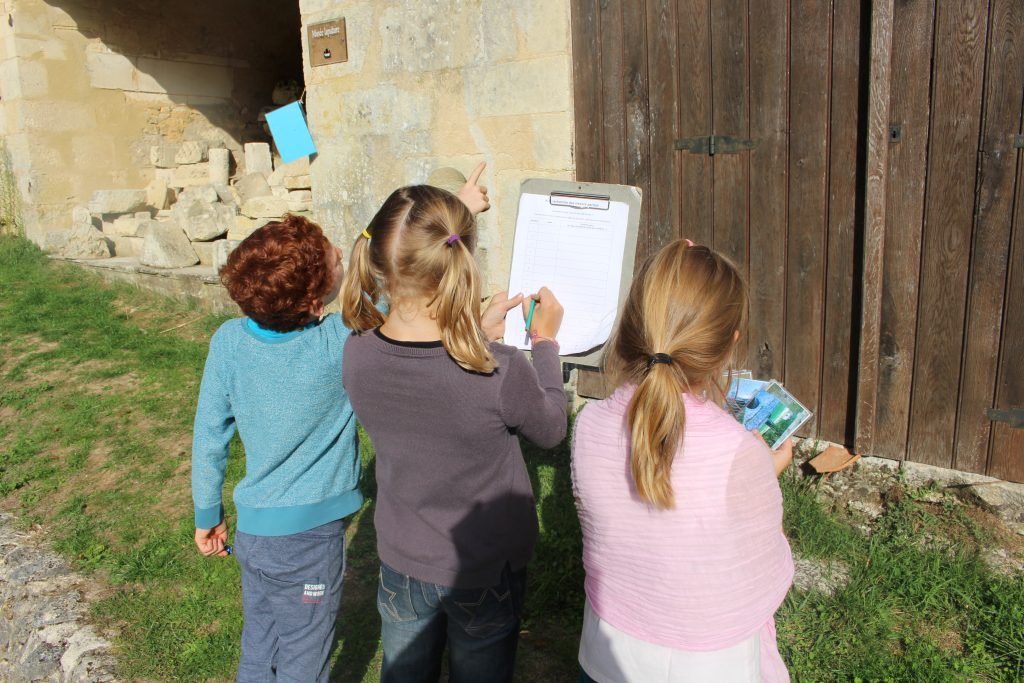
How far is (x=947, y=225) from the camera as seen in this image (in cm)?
292

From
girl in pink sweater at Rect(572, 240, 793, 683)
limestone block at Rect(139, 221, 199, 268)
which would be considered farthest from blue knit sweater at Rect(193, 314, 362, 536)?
limestone block at Rect(139, 221, 199, 268)

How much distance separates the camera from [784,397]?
6.62ft

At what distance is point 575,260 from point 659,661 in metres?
1.23

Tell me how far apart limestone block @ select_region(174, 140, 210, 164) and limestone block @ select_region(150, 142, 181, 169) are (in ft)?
0.20

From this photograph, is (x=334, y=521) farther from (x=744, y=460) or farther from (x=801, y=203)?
(x=801, y=203)

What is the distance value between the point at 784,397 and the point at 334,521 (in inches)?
46.7

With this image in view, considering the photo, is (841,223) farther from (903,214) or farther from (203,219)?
(203,219)

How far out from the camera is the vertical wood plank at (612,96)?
3645 mm

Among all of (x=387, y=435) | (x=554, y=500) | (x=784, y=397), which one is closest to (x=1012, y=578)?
(x=784, y=397)

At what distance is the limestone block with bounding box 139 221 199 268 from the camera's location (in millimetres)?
6812

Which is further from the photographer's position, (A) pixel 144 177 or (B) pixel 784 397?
(A) pixel 144 177

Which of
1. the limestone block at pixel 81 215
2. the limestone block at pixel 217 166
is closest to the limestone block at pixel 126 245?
the limestone block at pixel 81 215

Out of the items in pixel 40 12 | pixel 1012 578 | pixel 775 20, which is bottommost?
pixel 1012 578

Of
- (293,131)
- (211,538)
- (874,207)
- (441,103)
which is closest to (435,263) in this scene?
(211,538)
